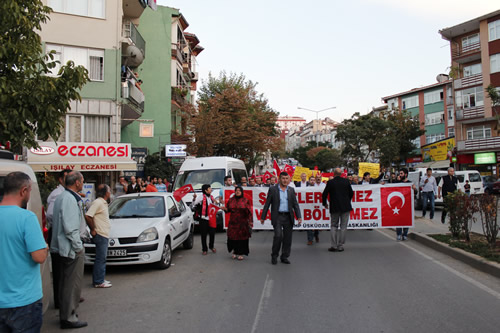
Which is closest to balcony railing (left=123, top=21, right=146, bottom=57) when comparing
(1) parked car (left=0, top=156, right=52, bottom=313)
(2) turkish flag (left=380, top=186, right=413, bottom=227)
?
(2) turkish flag (left=380, top=186, right=413, bottom=227)

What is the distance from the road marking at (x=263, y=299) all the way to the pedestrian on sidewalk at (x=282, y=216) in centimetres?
126

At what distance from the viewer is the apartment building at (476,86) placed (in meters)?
39.7

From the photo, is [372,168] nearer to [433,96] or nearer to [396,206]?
[396,206]

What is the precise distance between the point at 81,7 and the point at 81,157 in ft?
25.3

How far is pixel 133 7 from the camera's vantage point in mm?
25703

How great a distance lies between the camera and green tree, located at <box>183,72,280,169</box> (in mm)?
29406

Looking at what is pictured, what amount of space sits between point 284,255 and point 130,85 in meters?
17.7

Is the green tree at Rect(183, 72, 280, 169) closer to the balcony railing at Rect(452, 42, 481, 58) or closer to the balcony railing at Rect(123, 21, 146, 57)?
the balcony railing at Rect(123, 21, 146, 57)

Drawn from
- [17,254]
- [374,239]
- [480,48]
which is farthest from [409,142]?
[17,254]

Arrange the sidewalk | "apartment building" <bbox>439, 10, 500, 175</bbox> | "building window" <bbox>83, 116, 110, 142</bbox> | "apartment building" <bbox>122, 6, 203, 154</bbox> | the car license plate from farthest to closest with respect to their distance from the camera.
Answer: "apartment building" <bbox>439, 10, 500, 175</bbox>
"apartment building" <bbox>122, 6, 203, 154</bbox>
"building window" <bbox>83, 116, 110, 142</bbox>
the car license plate
the sidewalk

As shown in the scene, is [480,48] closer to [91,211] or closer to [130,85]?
[130,85]

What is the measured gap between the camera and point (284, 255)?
883 cm

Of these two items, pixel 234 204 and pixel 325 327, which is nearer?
pixel 325 327

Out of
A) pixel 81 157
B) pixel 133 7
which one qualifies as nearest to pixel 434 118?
pixel 133 7
